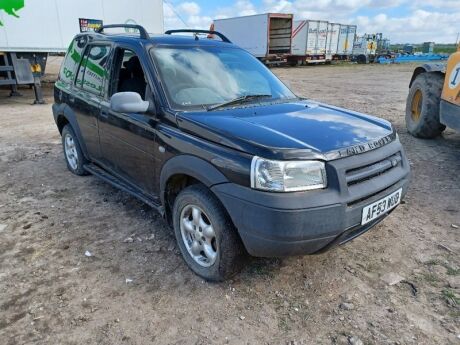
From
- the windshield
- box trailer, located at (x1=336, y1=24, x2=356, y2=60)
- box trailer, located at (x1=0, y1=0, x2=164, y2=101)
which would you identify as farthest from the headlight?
box trailer, located at (x1=336, y1=24, x2=356, y2=60)

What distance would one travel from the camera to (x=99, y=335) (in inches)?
94.6

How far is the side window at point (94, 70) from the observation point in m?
3.96

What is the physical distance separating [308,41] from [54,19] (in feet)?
67.8

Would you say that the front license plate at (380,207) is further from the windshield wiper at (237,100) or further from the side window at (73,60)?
the side window at (73,60)

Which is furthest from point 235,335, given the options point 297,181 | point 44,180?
point 44,180

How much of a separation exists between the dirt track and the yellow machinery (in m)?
1.68

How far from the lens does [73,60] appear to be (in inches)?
187

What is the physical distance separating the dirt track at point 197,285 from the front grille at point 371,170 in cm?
85

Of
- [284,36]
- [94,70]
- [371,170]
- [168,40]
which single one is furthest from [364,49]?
[371,170]

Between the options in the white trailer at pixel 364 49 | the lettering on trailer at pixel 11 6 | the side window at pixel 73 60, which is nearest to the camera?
the side window at pixel 73 60

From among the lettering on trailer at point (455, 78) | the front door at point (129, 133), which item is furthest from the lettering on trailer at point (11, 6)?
the lettering on trailer at point (455, 78)

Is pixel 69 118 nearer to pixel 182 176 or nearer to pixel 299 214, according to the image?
pixel 182 176

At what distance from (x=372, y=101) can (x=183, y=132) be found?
977 centimetres

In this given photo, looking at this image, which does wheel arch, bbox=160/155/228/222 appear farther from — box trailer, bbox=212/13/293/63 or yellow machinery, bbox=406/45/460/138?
box trailer, bbox=212/13/293/63
